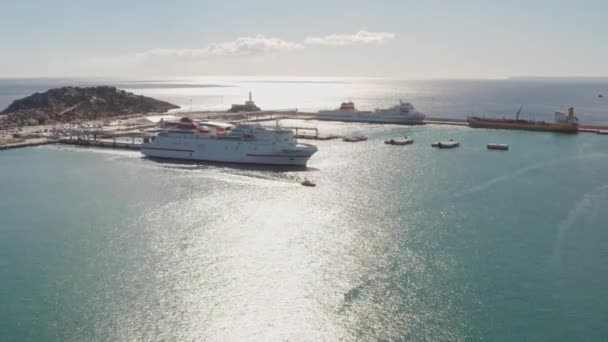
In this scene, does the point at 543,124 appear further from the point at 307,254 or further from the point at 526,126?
the point at 307,254

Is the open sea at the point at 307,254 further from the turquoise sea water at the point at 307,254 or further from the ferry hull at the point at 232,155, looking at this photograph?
the ferry hull at the point at 232,155

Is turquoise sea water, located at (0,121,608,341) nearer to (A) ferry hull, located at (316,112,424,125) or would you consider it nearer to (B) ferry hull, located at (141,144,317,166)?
(B) ferry hull, located at (141,144,317,166)

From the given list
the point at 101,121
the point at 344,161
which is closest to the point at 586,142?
the point at 344,161

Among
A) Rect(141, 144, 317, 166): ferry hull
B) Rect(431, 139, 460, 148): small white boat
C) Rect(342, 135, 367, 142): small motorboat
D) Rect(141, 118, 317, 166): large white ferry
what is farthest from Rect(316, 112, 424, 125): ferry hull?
Rect(141, 144, 317, 166): ferry hull

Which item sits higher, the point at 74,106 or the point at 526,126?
the point at 74,106

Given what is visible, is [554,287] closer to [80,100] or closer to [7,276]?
[7,276]

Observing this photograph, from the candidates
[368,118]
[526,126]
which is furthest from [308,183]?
[368,118]
